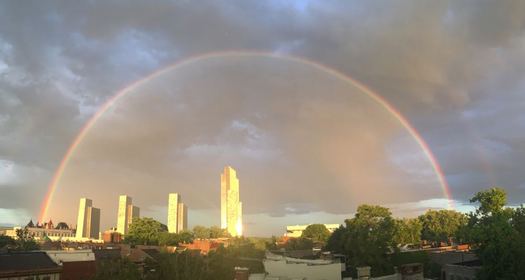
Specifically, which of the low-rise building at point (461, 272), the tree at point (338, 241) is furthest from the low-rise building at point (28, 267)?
the tree at point (338, 241)

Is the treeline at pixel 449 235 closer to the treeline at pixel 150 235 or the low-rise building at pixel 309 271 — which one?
the low-rise building at pixel 309 271

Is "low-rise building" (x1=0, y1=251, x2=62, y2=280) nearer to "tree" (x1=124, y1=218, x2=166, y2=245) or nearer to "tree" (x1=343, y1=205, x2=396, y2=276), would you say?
"tree" (x1=343, y1=205, x2=396, y2=276)

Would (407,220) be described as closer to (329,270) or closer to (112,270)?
(329,270)

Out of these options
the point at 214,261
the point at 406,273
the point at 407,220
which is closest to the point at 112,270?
the point at 214,261

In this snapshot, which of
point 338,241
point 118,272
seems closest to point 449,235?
point 338,241

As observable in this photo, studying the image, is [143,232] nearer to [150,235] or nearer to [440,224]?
[150,235]
